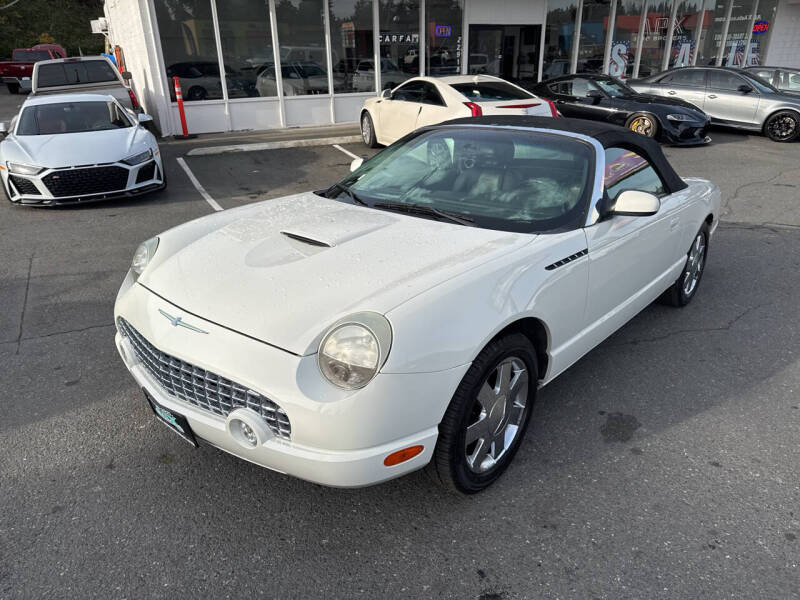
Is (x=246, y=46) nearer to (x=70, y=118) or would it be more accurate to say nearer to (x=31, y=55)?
(x=70, y=118)

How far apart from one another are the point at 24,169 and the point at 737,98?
14066 millimetres

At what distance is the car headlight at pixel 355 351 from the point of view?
2.10m

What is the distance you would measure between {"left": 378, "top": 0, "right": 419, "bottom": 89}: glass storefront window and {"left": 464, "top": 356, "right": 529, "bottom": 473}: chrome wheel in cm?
1327

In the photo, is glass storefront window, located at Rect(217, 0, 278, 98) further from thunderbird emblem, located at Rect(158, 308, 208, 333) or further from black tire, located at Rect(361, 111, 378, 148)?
thunderbird emblem, located at Rect(158, 308, 208, 333)

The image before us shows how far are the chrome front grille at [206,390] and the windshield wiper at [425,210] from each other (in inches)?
55.8

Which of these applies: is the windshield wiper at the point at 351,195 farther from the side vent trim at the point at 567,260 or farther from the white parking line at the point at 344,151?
the white parking line at the point at 344,151

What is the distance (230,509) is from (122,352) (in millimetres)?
948

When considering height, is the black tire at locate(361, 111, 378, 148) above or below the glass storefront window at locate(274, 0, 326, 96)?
below

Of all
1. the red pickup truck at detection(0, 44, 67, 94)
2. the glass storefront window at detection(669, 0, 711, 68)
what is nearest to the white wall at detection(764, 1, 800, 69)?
the glass storefront window at detection(669, 0, 711, 68)

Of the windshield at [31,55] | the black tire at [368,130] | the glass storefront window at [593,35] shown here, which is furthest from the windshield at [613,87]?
the windshield at [31,55]

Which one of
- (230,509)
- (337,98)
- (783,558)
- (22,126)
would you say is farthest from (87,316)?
A: (337,98)

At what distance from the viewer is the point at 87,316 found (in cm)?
446

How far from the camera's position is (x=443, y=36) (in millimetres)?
15141

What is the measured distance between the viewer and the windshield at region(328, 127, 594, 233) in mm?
3100
